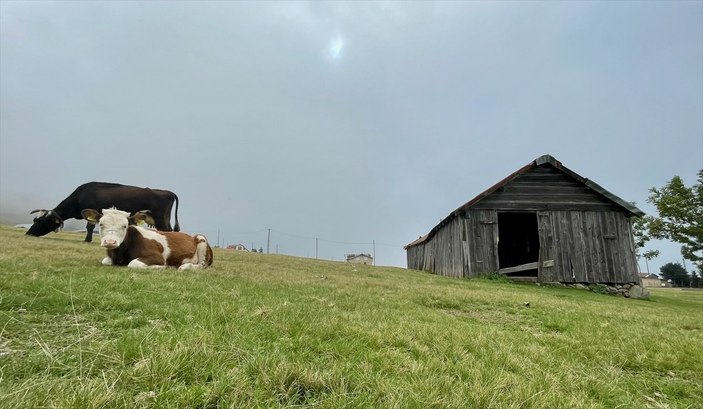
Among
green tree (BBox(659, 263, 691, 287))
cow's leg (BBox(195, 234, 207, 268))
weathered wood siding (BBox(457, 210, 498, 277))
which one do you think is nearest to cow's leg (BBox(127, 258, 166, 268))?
cow's leg (BBox(195, 234, 207, 268))

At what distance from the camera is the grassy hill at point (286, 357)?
81.0 inches

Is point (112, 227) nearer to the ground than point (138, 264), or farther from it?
→ farther from it

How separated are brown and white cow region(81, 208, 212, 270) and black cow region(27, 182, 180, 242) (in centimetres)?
745

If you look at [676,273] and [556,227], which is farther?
[676,273]

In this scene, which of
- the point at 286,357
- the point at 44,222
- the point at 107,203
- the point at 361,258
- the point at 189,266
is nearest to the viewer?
the point at 286,357

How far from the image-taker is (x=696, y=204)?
25.2 metres

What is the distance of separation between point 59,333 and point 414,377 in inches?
121

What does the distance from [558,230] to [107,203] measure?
2396cm

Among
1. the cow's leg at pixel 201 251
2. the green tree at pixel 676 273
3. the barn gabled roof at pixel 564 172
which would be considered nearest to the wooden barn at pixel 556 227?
the barn gabled roof at pixel 564 172

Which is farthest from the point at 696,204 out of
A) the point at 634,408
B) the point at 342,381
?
the point at 342,381

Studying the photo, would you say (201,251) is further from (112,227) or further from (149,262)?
(112,227)

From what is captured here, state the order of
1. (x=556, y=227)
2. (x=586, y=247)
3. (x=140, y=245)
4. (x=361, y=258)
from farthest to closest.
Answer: (x=361, y=258) < (x=556, y=227) < (x=586, y=247) < (x=140, y=245)

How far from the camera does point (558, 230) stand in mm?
19969

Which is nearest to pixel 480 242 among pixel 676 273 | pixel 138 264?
pixel 138 264
